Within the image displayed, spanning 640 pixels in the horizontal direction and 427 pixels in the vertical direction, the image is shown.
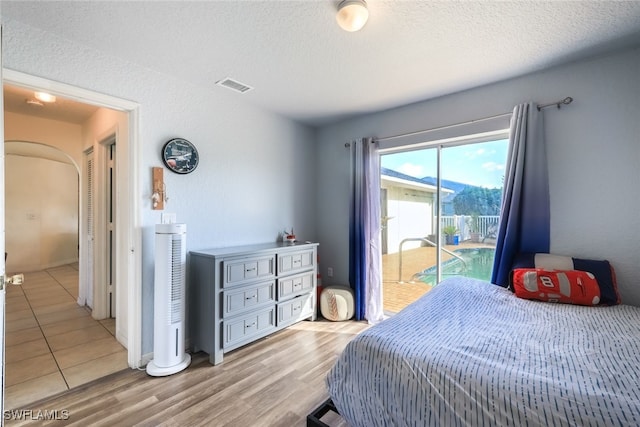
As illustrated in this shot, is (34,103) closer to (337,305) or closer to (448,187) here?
(337,305)

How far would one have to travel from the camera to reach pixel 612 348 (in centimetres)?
126

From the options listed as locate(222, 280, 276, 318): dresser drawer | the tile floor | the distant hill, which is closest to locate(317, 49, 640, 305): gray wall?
the distant hill

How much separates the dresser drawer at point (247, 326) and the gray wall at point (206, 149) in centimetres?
64

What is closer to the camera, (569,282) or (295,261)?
(569,282)

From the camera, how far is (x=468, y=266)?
2.93 meters

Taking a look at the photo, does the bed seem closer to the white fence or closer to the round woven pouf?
the white fence

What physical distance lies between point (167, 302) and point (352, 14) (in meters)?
2.35

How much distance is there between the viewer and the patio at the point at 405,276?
3.18 m

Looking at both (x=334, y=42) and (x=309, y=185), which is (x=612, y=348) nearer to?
(x=334, y=42)

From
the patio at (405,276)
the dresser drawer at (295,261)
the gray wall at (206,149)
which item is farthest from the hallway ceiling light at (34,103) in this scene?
the patio at (405,276)

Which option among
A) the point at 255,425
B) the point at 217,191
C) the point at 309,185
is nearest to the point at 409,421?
the point at 255,425

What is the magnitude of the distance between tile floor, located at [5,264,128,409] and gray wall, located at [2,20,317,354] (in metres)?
0.49

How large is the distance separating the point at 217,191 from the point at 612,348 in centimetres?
296

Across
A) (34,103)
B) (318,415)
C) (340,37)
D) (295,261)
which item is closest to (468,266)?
(295,261)
